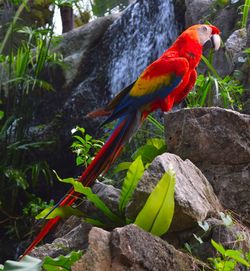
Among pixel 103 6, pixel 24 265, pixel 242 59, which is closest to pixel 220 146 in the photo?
pixel 24 265

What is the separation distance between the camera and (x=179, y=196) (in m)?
1.58

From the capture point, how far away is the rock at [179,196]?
62.5 inches

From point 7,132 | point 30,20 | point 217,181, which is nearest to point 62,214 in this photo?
point 217,181

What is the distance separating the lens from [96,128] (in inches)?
181

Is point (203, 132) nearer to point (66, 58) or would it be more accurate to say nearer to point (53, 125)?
point (53, 125)

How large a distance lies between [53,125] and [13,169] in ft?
3.15

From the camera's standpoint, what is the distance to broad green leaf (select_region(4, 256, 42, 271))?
4.41ft

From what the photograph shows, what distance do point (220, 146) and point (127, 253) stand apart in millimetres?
714

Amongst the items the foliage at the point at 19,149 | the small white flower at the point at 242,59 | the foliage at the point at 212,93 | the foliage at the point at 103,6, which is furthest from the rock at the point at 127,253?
the foliage at the point at 103,6

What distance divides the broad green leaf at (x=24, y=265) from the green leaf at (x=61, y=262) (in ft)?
0.07

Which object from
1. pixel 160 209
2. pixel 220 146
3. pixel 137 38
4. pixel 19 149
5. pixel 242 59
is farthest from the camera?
pixel 137 38

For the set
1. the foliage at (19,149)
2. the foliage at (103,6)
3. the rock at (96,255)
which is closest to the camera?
the rock at (96,255)

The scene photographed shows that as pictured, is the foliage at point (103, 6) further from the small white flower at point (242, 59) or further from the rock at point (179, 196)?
the rock at point (179, 196)

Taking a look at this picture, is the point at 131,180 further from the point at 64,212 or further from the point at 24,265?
the point at 24,265
